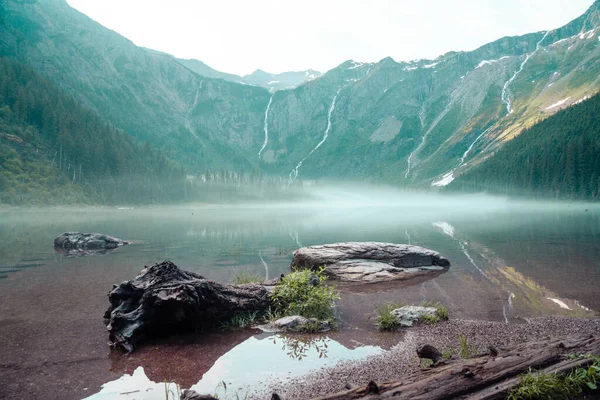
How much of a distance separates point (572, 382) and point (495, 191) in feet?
621

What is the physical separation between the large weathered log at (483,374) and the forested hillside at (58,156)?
12875 centimetres

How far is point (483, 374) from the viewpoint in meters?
5.98

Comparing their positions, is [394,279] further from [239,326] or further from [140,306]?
[140,306]

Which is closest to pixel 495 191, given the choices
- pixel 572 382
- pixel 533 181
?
pixel 533 181

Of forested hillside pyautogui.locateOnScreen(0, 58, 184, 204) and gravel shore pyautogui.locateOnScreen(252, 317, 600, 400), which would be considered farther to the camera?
forested hillside pyautogui.locateOnScreen(0, 58, 184, 204)

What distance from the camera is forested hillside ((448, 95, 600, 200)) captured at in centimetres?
11700

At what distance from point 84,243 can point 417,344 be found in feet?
98.9

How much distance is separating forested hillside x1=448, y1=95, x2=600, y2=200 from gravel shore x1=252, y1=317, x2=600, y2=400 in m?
132

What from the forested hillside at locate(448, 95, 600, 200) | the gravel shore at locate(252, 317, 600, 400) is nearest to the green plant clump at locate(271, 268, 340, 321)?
the gravel shore at locate(252, 317, 600, 400)

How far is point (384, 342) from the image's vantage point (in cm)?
987

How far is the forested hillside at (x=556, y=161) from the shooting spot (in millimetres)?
117000

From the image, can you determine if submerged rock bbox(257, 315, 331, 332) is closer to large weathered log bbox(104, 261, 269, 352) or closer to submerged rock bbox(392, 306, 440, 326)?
large weathered log bbox(104, 261, 269, 352)

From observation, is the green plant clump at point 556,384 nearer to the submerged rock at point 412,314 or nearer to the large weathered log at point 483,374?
the large weathered log at point 483,374

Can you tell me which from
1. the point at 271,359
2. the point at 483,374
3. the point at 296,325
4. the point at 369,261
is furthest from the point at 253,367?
the point at 369,261
